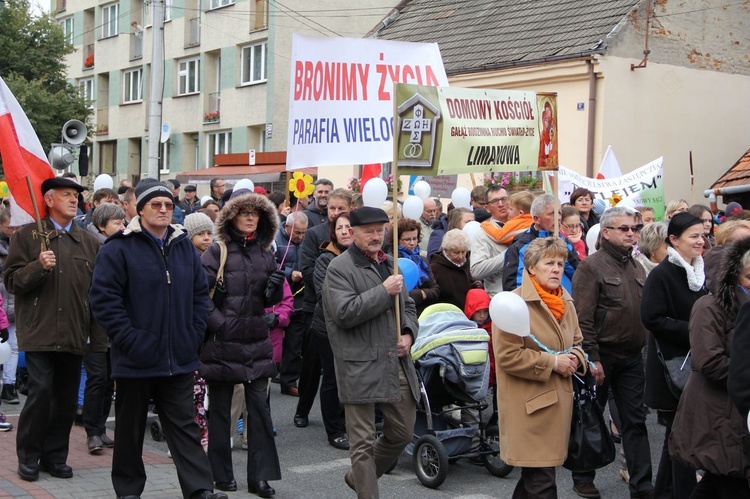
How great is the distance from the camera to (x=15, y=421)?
9.02 meters

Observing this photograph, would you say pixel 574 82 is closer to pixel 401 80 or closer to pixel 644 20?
pixel 644 20

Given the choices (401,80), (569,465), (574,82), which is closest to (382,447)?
(569,465)

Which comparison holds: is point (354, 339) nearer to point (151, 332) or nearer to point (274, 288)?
point (274, 288)

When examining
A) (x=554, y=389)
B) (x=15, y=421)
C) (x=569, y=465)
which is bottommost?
(x=15, y=421)

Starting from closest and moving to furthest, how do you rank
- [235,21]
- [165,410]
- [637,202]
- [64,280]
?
[165,410] → [64,280] → [637,202] → [235,21]

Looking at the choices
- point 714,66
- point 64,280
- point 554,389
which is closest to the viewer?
point 554,389

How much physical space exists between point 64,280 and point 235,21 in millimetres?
28634

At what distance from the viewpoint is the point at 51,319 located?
23.0 feet

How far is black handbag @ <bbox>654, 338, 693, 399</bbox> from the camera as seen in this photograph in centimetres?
620

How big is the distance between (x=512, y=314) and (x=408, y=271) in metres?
2.23

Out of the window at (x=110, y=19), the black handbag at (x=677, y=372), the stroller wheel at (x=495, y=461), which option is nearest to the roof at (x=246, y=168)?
the window at (x=110, y=19)

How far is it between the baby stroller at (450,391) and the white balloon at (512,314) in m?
1.74

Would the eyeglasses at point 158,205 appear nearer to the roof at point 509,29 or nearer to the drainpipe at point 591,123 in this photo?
the drainpipe at point 591,123

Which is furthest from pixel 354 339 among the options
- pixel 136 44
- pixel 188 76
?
pixel 136 44
